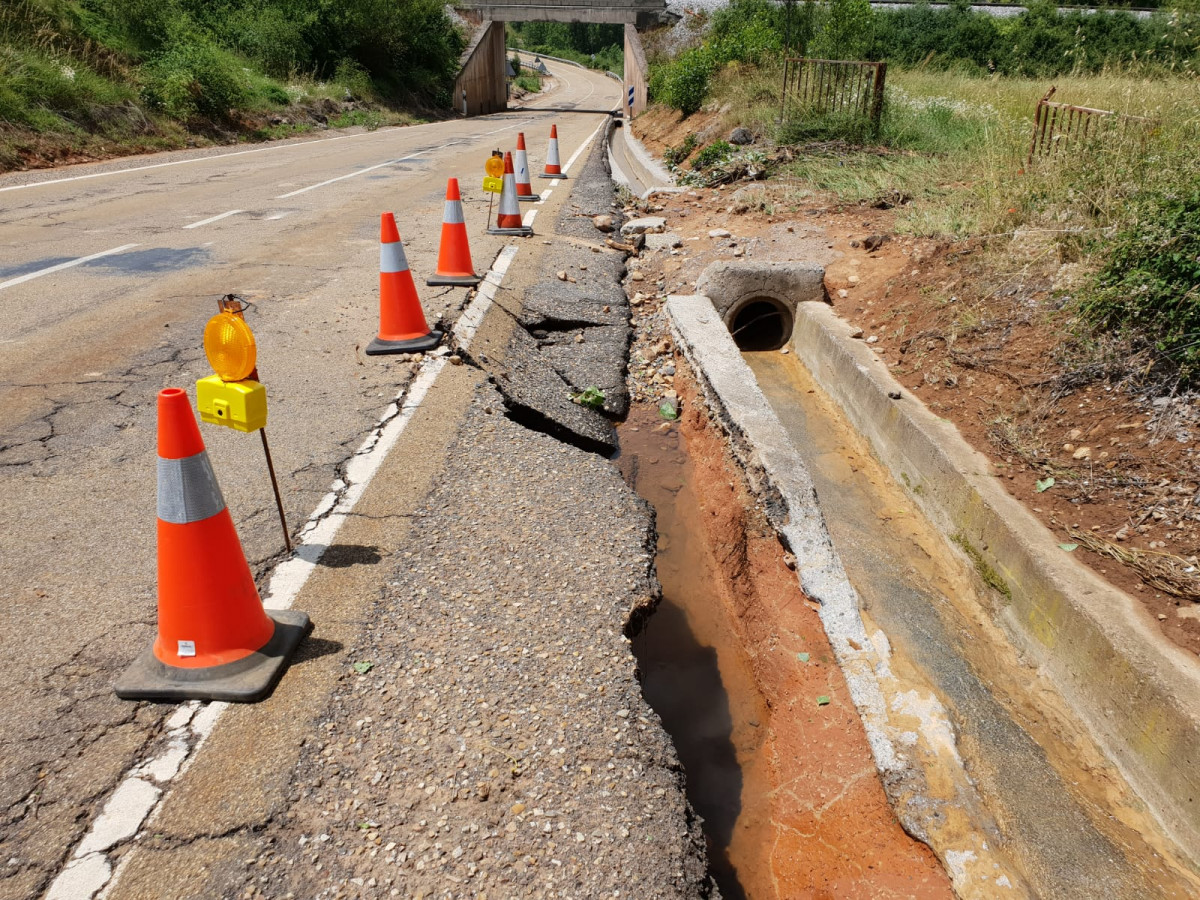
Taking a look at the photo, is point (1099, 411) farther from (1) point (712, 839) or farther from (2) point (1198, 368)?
(1) point (712, 839)

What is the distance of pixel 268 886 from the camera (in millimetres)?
1904

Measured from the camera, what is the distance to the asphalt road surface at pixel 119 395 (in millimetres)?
2305

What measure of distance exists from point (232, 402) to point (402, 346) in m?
2.67

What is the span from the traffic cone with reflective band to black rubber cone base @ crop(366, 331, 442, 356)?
3820mm

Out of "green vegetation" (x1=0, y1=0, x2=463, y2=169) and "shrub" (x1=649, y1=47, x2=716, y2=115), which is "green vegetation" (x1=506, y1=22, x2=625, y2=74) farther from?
"shrub" (x1=649, y1=47, x2=716, y2=115)

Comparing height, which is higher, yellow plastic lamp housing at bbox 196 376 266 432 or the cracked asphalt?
yellow plastic lamp housing at bbox 196 376 266 432

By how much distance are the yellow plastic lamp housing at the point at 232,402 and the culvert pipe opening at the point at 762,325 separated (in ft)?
18.8

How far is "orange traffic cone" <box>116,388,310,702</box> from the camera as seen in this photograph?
2389mm

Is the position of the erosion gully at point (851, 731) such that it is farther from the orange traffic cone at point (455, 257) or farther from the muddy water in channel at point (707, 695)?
the orange traffic cone at point (455, 257)

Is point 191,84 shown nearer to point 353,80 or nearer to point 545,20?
point 353,80

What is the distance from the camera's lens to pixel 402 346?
17.2 feet

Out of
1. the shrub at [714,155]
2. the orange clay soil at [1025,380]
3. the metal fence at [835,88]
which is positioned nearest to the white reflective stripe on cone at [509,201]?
the orange clay soil at [1025,380]

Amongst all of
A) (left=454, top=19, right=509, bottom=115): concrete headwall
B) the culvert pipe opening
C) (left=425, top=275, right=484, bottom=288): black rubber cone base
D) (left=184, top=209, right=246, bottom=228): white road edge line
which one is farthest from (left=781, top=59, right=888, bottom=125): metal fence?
(left=454, top=19, right=509, bottom=115): concrete headwall

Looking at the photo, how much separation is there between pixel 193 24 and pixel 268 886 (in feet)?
82.7
